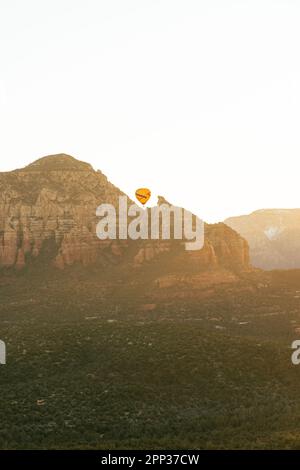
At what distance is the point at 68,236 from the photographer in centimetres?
11194

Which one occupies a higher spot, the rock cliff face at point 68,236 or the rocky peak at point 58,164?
the rocky peak at point 58,164

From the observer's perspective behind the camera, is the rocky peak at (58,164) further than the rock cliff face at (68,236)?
Yes

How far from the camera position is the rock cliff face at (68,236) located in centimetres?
11019

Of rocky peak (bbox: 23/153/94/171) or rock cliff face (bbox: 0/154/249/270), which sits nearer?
rock cliff face (bbox: 0/154/249/270)

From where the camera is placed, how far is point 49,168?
445ft

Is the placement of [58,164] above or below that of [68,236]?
above

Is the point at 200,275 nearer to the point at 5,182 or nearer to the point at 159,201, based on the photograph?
the point at 159,201

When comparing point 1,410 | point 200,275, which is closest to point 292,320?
point 200,275

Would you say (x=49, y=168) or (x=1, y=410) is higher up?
(x=49, y=168)

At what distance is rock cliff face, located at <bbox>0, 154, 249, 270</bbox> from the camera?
362ft

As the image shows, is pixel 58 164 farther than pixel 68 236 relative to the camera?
Yes

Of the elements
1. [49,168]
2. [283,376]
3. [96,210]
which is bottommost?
[283,376]

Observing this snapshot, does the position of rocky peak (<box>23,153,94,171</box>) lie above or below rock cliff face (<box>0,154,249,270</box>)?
above
